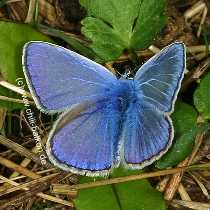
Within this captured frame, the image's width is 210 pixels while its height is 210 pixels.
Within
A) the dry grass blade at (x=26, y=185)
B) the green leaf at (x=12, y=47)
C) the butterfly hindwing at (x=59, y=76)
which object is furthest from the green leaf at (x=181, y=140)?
the green leaf at (x=12, y=47)

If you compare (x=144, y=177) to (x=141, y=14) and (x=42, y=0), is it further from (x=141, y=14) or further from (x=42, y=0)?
(x=42, y=0)

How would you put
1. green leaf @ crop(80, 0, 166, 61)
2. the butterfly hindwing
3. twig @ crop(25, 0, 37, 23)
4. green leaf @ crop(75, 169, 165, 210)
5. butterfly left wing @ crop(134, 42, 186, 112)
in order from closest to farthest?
butterfly left wing @ crop(134, 42, 186, 112) < the butterfly hindwing < green leaf @ crop(75, 169, 165, 210) < green leaf @ crop(80, 0, 166, 61) < twig @ crop(25, 0, 37, 23)

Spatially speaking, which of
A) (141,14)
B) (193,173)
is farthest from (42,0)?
(193,173)

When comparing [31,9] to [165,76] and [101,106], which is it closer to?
→ [101,106]

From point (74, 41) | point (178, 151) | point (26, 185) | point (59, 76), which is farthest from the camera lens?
point (74, 41)

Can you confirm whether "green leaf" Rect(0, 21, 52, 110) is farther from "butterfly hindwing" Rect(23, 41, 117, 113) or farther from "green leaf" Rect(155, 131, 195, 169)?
"green leaf" Rect(155, 131, 195, 169)

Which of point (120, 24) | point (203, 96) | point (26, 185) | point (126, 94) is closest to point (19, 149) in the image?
point (26, 185)

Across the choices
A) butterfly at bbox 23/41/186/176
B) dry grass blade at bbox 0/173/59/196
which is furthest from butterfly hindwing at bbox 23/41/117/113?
dry grass blade at bbox 0/173/59/196
